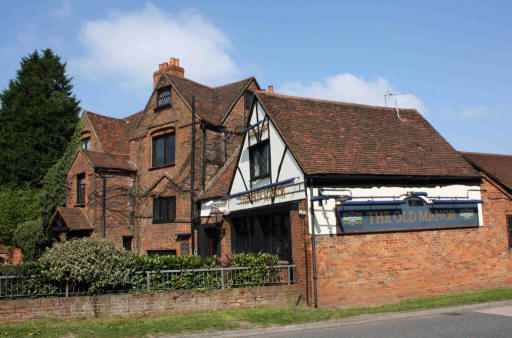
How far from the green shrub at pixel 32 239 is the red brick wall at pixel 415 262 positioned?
1959 centimetres

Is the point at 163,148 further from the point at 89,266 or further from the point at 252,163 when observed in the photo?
the point at 89,266

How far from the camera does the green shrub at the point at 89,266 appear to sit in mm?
11602

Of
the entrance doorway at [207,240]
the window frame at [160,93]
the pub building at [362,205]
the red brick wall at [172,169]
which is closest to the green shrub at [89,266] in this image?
Answer: the pub building at [362,205]

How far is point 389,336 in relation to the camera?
8914 millimetres

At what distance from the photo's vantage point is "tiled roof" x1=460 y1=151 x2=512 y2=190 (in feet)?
55.9

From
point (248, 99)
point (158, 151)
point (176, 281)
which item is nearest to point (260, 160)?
point (176, 281)

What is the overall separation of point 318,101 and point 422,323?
940 cm

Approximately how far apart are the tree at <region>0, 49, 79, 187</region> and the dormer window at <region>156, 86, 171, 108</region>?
14.8m

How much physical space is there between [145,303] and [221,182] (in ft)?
31.5

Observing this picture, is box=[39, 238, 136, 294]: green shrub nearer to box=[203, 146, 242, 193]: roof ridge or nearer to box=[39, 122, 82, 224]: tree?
box=[203, 146, 242, 193]: roof ridge

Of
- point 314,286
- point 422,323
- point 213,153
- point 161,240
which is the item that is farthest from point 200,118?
point 422,323

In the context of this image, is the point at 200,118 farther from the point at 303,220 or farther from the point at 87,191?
the point at 303,220

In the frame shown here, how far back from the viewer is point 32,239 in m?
26.4

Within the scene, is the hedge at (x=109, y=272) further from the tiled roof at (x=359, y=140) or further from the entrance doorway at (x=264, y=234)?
the tiled roof at (x=359, y=140)
